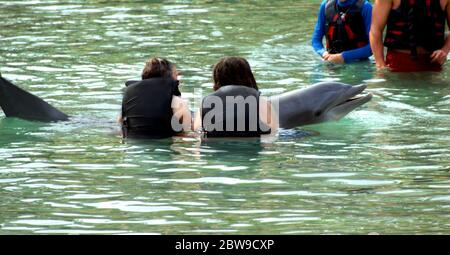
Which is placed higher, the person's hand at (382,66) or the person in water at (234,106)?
the person in water at (234,106)

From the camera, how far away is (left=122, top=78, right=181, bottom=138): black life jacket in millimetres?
10648

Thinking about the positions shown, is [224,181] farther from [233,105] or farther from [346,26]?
[346,26]

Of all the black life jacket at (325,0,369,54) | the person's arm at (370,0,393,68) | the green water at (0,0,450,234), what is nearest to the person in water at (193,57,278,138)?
the green water at (0,0,450,234)

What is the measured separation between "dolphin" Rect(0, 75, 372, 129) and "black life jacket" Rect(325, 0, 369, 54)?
8.19 feet

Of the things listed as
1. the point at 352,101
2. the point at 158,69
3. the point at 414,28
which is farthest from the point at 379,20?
the point at 158,69

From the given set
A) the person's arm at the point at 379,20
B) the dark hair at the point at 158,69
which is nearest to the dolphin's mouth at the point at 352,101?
the dark hair at the point at 158,69

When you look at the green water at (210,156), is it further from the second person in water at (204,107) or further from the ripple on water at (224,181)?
the second person in water at (204,107)

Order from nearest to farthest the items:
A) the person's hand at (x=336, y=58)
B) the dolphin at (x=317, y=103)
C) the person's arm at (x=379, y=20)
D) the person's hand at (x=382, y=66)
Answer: the dolphin at (x=317, y=103), the person's arm at (x=379, y=20), the person's hand at (x=382, y=66), the person's hand at (x=336, y=58)

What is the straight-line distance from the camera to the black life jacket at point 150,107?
34.9 ft

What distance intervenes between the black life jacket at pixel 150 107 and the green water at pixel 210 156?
0.21m

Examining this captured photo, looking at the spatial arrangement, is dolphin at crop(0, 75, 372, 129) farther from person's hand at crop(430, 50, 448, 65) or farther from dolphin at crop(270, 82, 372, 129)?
person's hand at crop(430, 50, 448, 65)
